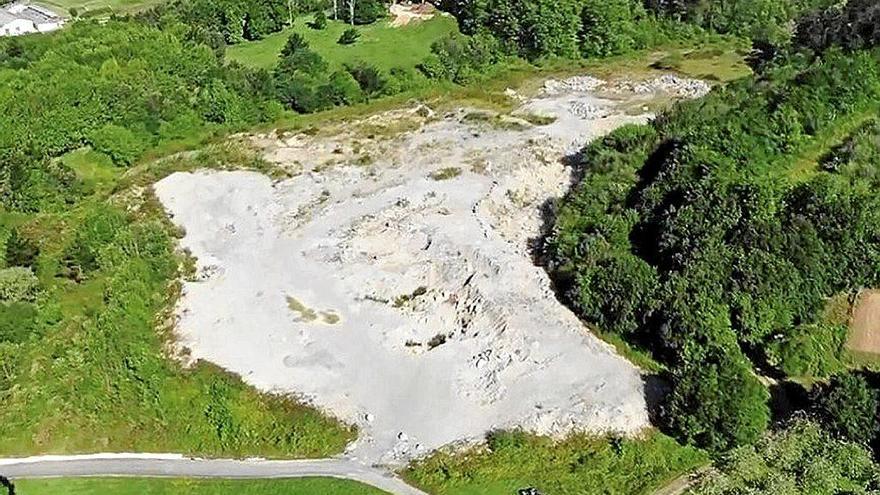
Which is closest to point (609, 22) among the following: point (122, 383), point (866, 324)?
point (866, 324)

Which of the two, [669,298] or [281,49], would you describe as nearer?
[669,298]

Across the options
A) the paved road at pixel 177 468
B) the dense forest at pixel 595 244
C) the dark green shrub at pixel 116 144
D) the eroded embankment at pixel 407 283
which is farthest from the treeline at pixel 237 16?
the paved road at pixel 177 468

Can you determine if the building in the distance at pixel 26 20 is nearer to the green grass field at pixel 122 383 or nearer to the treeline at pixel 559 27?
the treeline at pixel 559 27

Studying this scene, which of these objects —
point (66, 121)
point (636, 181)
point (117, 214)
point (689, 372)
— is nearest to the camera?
point (689, 372)

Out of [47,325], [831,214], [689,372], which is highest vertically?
[831,214]

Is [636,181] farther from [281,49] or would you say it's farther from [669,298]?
[281,49]

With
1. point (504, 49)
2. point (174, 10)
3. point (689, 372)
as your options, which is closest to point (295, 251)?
point (689, 372)

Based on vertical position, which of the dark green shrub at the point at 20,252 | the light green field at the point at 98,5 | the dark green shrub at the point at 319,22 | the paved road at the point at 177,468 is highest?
the dark green shrub at the point at 319,22
